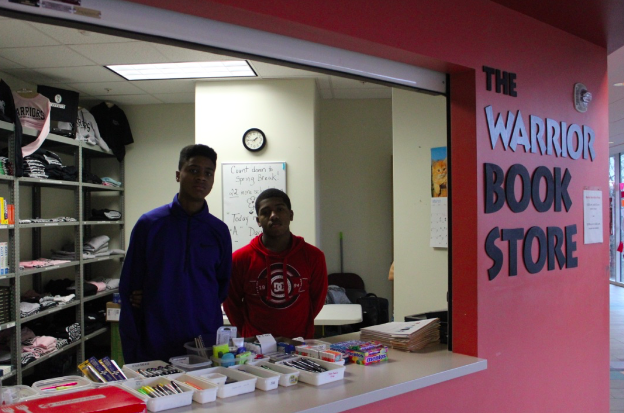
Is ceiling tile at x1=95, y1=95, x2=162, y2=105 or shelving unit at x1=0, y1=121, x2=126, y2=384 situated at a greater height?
→ ceiling tile at x1=95, y1=95, x2=162, y2=105

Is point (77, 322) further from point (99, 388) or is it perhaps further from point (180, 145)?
point (99, 388)

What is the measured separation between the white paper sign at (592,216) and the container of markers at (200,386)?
217 cm

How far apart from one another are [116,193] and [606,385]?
5189 mm

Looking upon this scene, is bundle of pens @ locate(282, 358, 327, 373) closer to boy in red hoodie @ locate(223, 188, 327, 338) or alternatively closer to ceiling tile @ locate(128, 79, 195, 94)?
boy in red hoodie @ locate(223, 188, 327, 338)

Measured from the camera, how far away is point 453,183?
215 centimetres

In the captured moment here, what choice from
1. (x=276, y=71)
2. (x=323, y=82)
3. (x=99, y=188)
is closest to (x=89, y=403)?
(x=276, y=71)

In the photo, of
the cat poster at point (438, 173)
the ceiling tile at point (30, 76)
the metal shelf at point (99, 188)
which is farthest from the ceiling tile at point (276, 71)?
the metal shelf at point (99, 188)

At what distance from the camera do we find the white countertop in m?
3.76

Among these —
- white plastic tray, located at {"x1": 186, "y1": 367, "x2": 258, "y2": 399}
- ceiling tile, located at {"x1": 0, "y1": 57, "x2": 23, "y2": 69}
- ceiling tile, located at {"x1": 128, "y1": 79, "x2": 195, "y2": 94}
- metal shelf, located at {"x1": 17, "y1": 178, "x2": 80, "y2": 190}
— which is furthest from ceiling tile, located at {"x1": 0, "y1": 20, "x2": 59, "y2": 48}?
white plastic tray, located at {"x1": 186, "y1": 367, "x2": 258, "y2": 399}

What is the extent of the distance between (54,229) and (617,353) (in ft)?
21.2

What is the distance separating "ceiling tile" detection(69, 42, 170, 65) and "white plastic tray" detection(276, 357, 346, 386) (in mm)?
3019

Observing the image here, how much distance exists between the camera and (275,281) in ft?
7.80

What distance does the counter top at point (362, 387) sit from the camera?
4.63 ft

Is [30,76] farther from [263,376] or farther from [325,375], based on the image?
[325,375]
